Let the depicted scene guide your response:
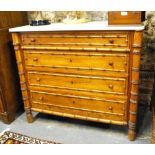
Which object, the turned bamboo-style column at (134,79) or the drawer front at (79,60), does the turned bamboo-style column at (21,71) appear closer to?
the drawer front at (79,60)

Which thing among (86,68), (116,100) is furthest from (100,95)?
(86,68)

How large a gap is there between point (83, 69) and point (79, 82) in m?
0.14

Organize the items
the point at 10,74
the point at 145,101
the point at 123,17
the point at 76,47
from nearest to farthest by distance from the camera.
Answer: the point at 123,17
the point at 76,47
the point at 10,74
the point at 145,101

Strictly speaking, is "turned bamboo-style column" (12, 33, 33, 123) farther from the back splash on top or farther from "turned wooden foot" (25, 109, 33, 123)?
the back splash on top

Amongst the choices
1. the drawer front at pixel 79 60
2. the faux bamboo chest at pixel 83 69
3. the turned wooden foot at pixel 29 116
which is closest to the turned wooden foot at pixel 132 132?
the faux bamboo chest at pixel 83 69

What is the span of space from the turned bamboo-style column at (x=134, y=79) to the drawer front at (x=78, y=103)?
0.29ft

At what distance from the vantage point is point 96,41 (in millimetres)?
1714

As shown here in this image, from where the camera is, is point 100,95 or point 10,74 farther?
point 10,74

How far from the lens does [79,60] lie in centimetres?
184

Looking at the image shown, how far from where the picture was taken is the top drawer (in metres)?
Answer: 1.64

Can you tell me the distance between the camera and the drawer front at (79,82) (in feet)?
5.90
